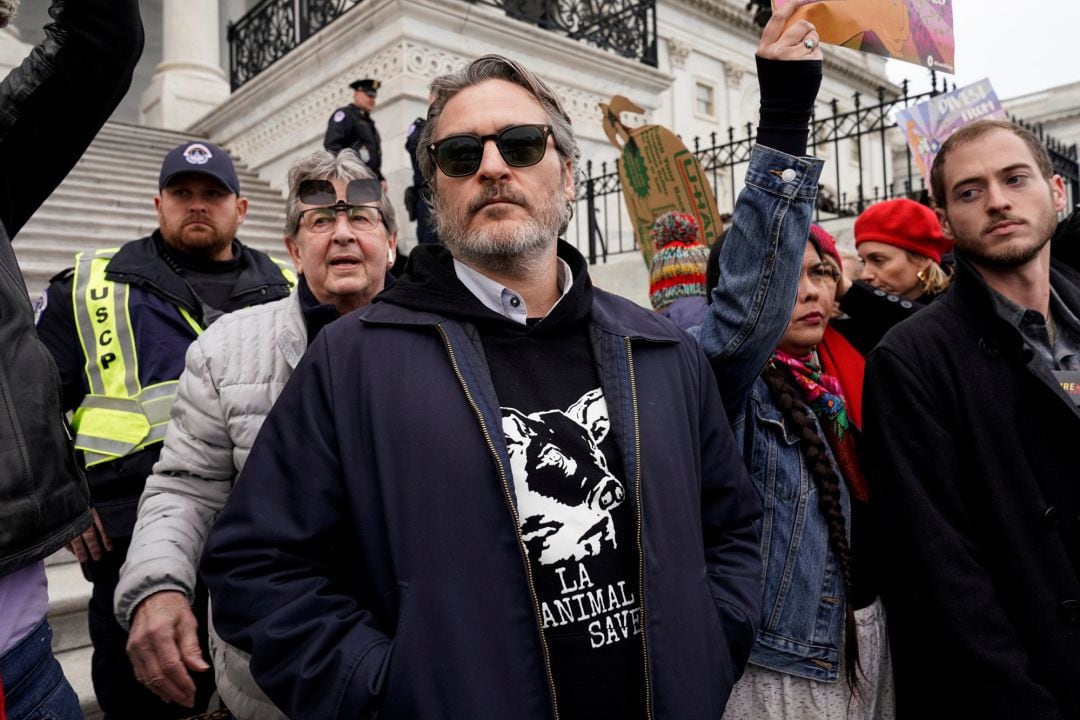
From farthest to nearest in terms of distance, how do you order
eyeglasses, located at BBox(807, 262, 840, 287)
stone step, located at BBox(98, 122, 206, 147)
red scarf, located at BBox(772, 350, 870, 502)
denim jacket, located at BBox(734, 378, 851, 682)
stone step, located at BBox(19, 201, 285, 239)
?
stone step, located at BBox(98, 122, 206, 147), stone step, located at BBox(19, 201, 285, 239), eyeglasses, located at BBox(807, 262, 840, 287), red scarf, located at BBox(772, 350, 870, 502), denim jacket, located at BBox(734, 378, 851, 682)

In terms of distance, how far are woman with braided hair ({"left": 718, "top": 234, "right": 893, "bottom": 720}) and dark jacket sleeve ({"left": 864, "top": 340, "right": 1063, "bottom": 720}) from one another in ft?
0.30

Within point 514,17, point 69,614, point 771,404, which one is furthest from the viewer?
point 514,17

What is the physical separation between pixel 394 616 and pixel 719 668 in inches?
25.9

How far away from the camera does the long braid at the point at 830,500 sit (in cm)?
208

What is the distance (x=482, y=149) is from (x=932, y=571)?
1.47 m

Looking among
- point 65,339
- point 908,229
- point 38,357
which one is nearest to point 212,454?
point 38,357

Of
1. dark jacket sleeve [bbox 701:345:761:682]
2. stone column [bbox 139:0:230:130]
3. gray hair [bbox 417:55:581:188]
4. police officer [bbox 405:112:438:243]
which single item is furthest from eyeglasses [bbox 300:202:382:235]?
stone column [bbox 139:0:230:130]

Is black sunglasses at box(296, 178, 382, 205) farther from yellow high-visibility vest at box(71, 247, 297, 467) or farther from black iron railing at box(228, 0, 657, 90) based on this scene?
black iron railing at box(228, 0, 657, 90)

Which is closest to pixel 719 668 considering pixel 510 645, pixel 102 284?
pixel 510 645

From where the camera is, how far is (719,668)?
158 centimetres

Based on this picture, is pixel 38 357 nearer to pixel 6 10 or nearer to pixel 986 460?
pixel 6 10

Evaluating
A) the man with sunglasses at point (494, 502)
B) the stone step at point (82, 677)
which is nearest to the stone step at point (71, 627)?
the stone step at point (82, 677)

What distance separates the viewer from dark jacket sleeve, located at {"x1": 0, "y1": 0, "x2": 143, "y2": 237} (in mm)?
1579

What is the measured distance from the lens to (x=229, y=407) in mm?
2086
